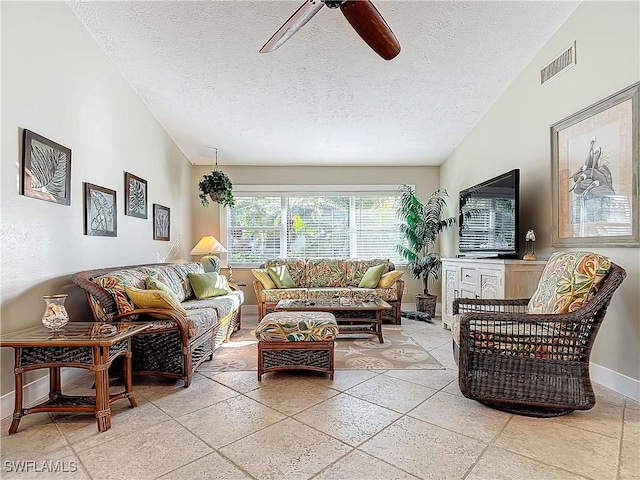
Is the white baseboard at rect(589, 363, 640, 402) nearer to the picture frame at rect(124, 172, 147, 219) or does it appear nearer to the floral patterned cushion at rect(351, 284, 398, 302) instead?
the floral patterned cushion at rect(351, 284, 398, 302)


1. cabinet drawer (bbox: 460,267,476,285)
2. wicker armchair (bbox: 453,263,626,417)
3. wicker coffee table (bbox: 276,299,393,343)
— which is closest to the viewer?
wicker armchair (bbox: 453,263,626,417)

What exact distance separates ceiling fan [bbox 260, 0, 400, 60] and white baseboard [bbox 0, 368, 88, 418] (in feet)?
9.30

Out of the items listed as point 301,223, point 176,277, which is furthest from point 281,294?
point 301,223

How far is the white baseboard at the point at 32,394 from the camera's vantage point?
222 centimetres

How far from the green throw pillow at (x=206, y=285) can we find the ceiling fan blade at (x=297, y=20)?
2.59m

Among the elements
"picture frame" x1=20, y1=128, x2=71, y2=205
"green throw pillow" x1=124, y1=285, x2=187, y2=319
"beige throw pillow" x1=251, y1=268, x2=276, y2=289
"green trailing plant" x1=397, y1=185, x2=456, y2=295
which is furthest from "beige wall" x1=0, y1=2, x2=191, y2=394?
"green trailing plant" x1=397, y1=185, x2=456, y2=295

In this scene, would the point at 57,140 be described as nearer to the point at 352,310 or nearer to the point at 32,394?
the point at 32,394

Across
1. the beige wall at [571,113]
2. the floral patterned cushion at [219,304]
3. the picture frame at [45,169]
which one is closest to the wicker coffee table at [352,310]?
the floral patterned cushion at [219,304]

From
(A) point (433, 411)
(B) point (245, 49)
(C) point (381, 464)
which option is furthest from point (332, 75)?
(C) point (381, 464)

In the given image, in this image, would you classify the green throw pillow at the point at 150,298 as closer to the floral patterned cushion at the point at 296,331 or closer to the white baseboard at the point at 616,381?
the floral patterned cushion at the point at 296,331

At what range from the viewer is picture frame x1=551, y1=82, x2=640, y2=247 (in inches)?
99.9

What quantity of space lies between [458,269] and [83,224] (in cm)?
397

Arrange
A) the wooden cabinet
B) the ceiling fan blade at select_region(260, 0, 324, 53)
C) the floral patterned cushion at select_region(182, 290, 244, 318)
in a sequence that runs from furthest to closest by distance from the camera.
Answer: the floral patterned cushion at select_region(182, 290, 244, 318), the wooden cabinet, the ceiling fan blade at select_region(260, 0, 324, 53)

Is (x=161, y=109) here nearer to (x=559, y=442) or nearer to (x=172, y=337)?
(x=172, y=337)
